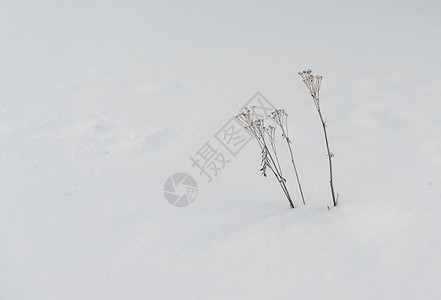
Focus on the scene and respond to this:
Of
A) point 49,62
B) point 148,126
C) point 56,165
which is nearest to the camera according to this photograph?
point 56,165

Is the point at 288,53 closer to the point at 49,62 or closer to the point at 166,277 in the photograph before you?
the point at 49,62

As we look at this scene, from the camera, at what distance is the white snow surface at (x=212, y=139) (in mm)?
1132

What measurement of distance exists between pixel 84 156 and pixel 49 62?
823mm

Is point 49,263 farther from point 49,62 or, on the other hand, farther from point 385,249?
point 49,62

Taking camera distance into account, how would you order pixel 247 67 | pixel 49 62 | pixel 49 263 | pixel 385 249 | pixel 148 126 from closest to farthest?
pixel 385 249 → pixel 49 263 → pixel 148 126 → pixel 247 67 → pixel 49 62

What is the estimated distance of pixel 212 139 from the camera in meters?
1.66

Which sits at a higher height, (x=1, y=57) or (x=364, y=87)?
(x=1, y=57)

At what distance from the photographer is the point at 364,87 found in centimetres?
187

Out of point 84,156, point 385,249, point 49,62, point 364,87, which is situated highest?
point 49,62

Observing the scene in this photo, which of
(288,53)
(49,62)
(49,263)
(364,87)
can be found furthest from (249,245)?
(49,62)

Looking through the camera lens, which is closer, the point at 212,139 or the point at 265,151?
the point at 265,151

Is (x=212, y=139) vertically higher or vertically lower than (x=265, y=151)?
higher

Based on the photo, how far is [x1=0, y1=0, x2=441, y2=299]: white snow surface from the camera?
113 cm

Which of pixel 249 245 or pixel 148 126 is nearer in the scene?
pixel 249 245
